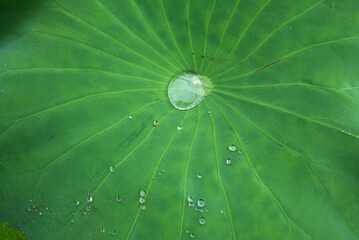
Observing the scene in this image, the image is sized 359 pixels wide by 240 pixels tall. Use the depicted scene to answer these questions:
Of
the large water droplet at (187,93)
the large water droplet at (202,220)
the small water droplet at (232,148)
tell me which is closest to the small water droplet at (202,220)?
the large water droplet at (202,220)

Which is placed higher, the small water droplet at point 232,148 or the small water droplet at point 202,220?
the small water droplet at point 232,148

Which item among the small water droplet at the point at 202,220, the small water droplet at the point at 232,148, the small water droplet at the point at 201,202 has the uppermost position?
the small water droplet at the point at 232,148

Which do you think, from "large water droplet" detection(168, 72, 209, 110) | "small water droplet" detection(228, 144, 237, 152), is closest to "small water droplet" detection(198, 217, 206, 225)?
"small water droplet" detection(228, 144, 237, 152)

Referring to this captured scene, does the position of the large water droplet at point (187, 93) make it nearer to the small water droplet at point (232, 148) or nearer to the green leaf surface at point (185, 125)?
the green leaf surface at point (185, 125)

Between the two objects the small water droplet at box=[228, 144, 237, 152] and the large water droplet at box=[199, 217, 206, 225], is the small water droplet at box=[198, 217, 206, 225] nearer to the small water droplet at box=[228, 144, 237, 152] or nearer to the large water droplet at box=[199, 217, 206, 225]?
the large water droplet at box=[199, 217, 206, 225]

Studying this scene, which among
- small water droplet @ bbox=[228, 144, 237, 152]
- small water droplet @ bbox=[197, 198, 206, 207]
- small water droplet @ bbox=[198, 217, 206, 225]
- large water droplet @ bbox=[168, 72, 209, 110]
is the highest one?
large water droplet @ bbox=[168, 72, 209, 110]

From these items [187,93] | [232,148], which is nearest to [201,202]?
[232,148]

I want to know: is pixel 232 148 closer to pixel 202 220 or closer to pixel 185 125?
pixel 185 125
